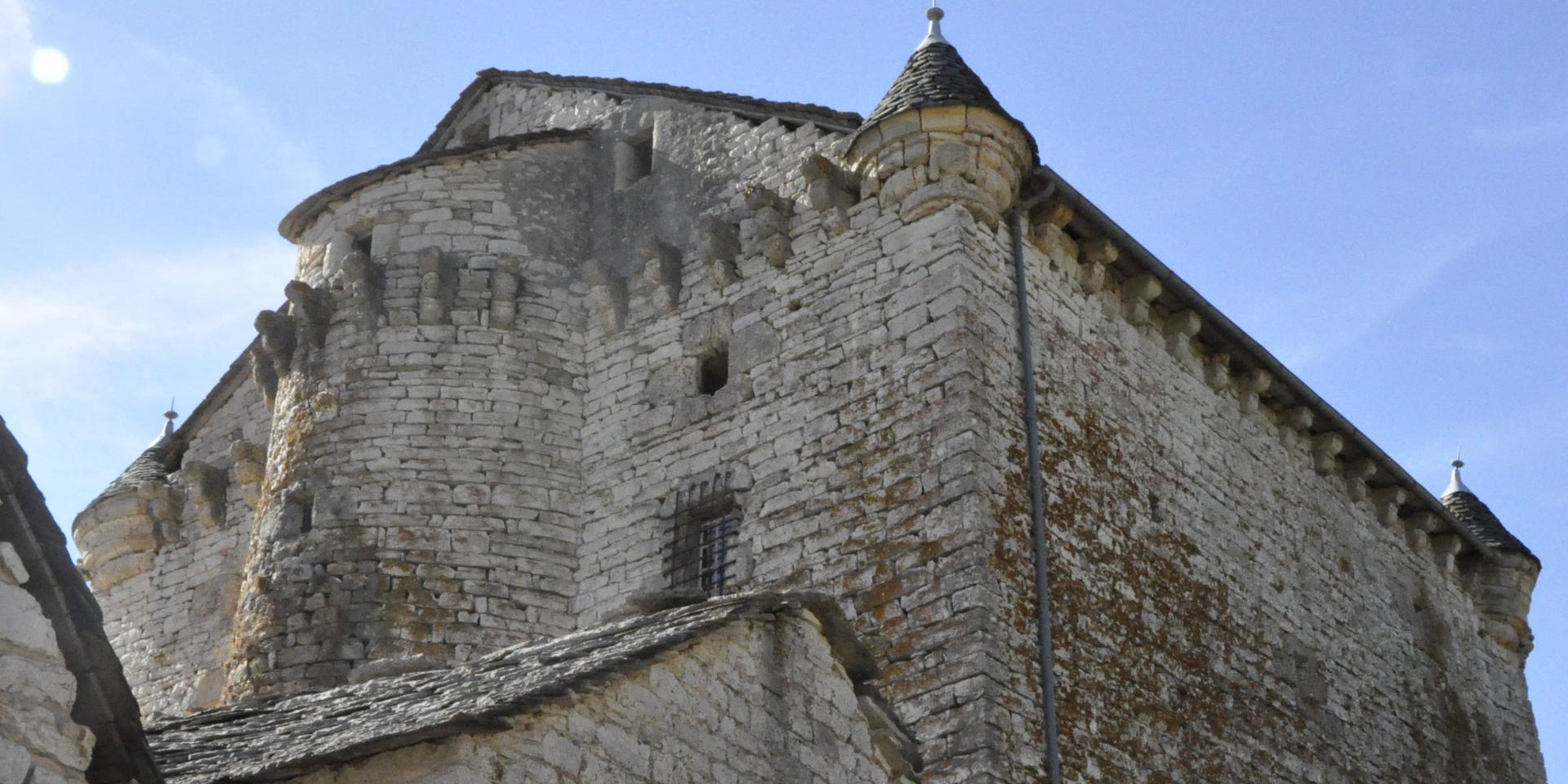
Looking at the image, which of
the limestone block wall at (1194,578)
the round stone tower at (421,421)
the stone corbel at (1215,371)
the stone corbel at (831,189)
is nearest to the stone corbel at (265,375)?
the round stone tower at (421,421)

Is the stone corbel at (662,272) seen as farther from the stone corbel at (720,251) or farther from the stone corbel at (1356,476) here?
the stone corbel at (1356,476)

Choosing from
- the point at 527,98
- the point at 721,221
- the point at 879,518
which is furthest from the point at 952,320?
the point at 527,98

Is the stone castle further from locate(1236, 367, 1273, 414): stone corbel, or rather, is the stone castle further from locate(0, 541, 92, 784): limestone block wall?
locate(0, 541, 92, 784): limestone block wall

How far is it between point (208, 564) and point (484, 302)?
3.52 m

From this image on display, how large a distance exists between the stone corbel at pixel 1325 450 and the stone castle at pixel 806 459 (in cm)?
2

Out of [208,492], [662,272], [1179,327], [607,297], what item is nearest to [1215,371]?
[1179,327]

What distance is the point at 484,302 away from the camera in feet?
50.3

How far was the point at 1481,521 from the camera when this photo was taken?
66.1 feet

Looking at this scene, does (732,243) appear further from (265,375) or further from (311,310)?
(265,375)

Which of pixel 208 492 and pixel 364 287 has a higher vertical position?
pixel 364 287

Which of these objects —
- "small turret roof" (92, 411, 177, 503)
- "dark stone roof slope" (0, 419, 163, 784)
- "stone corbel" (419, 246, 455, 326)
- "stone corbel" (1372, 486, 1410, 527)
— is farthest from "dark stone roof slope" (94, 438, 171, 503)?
"dark stone roof slope" (0, 419, 163, 784)

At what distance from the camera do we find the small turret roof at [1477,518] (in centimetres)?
1969

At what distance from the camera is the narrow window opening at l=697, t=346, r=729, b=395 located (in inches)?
571

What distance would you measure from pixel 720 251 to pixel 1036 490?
122 inches
